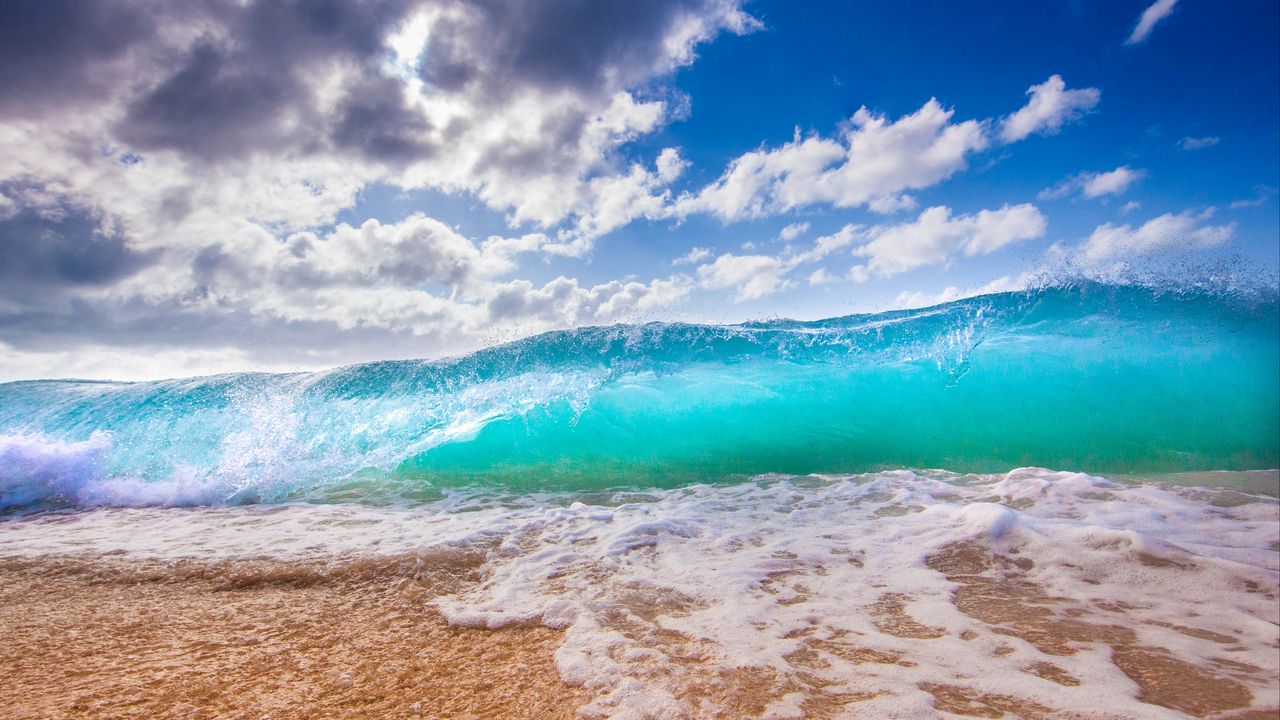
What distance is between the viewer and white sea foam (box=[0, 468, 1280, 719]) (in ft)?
5.95

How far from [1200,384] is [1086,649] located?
1420 centimetres

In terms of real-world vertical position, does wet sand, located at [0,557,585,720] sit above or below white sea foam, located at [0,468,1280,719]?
above

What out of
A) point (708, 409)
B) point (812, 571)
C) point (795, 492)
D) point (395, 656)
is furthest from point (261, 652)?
point (708, 409)

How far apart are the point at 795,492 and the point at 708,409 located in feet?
19.0

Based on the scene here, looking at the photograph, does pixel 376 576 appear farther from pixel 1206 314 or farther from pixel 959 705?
pixel 1206 314

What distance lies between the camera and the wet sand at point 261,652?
170cm

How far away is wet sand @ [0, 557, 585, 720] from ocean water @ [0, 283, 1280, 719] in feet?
0.77

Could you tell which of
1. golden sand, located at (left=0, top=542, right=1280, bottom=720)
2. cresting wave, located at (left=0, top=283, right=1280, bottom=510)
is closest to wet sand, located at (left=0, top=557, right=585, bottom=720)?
golden sand, located at (left=0, top=542, right=1280, bottom=720)

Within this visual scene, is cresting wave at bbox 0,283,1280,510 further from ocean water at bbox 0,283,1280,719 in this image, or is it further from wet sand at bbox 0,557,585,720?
wet sand at bbox 0,557,585,720

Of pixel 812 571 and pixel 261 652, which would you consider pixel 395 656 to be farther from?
pixel 812 571

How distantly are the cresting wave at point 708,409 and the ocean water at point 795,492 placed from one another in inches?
3.0

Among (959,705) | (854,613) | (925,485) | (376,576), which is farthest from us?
(925,485)

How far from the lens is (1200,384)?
1105cm

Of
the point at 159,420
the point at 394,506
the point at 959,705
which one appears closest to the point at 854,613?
the point at 959,705
